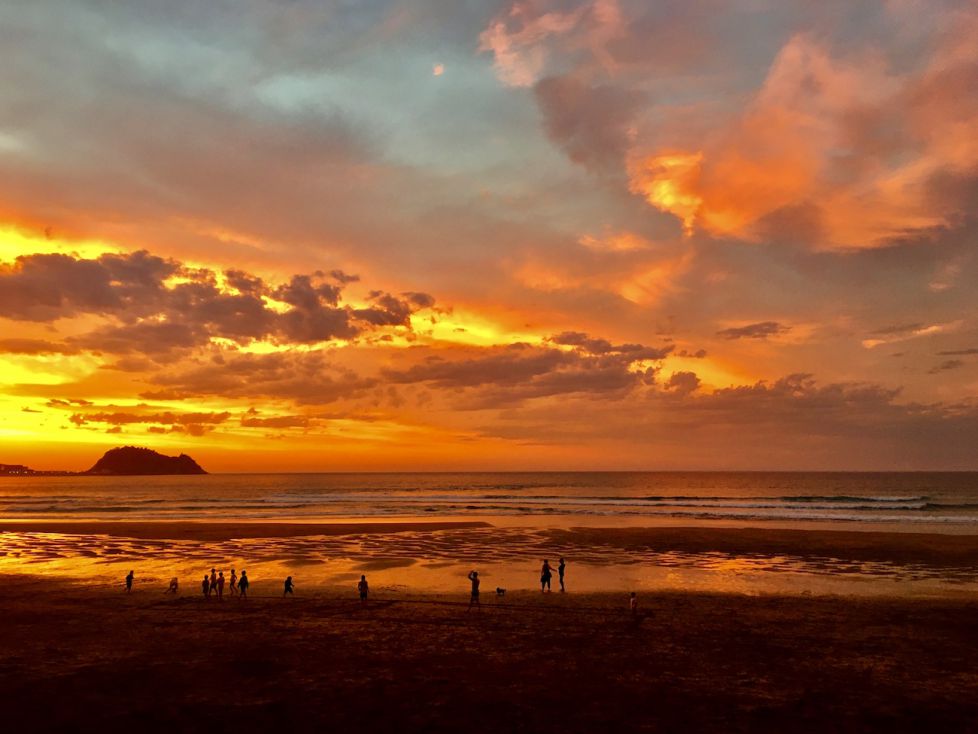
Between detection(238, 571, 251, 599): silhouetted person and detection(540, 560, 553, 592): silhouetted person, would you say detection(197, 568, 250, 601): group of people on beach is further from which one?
detection(540, 560, 553, 592): silhouetted person

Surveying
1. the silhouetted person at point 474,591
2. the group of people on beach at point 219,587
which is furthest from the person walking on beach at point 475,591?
the group of people on beach at point 219,587

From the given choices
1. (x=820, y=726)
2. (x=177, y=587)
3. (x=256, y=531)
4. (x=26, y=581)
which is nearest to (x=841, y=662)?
(x=820, y=726)

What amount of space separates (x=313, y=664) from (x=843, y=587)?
27902mm

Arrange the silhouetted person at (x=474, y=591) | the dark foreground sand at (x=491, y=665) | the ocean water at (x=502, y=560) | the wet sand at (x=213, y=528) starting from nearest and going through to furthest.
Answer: the dark foreground sand at (x=491, y=665)
the silhouetted person at (x=474, y=591)
the ocean water at (x=502, y=560)
the wet sand at (x=213, y=528)

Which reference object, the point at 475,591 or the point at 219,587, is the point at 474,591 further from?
the point at 219,587

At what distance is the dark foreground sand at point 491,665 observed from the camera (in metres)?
15.6

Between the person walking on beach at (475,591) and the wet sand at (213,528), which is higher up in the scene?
the person walking on beach at (475,591)

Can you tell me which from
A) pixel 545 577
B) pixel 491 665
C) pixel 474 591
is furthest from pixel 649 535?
pixel 491 665

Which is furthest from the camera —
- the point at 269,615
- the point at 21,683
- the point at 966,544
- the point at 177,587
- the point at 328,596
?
the point at 966,544

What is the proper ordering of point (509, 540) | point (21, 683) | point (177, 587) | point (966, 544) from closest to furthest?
point (21, 683)
point (177, 587)
point (966, 544)
point (509, 540)

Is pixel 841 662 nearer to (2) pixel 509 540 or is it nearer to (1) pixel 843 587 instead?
(1) pixel 843 587

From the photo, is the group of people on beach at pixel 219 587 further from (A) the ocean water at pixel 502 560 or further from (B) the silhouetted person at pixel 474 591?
(B) the silhouetted person at pixel 474 591

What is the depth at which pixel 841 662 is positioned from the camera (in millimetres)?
20109

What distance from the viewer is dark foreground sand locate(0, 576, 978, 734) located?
15.6 metres
